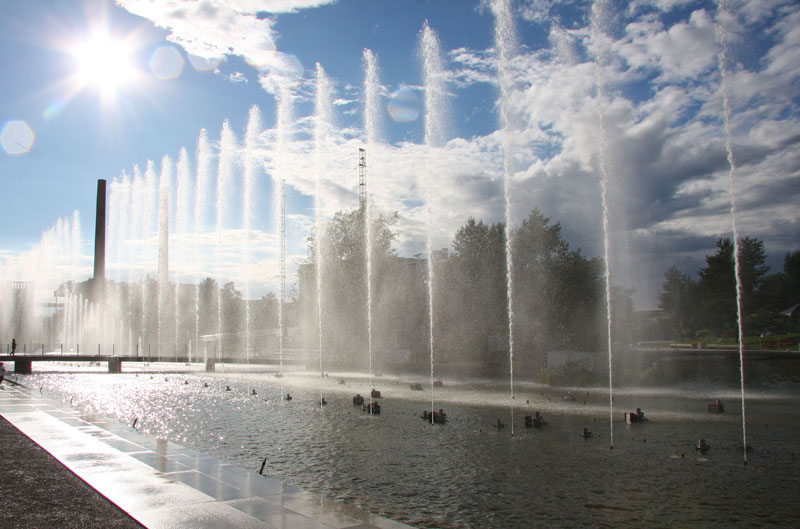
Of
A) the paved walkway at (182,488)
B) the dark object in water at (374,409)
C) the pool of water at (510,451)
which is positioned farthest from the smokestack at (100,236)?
the paved walkway at (182,488)

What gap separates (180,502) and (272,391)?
18.4 metres

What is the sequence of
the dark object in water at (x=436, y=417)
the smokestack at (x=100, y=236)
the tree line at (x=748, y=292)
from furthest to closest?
the tree line at (x=748, y=292) → the smokestack at (x=100, y=236) → the dark object in water at (x=436, y=417)

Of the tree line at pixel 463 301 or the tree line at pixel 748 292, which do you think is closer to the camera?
the tree line at pixel 463 301

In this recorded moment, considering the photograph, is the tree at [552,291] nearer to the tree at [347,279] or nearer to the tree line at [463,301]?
the tree line at [463,301]

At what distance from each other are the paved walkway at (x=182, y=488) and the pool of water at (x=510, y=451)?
1050 mm

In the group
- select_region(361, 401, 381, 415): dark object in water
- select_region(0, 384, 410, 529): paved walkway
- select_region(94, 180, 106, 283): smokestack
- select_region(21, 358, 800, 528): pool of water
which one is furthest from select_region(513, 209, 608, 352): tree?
select_region(94, 180, 106, 283): smokestack

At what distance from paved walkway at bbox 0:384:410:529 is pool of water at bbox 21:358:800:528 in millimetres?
1050

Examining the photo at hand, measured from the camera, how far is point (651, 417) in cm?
1680

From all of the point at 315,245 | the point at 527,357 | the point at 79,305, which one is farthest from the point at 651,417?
the point at 79,305

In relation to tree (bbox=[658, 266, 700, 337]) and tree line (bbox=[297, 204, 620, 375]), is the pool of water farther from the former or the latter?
tree (bbox=[658, 266, 700, 337])

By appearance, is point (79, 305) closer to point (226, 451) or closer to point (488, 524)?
point (226, 451)

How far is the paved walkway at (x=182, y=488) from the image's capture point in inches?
262

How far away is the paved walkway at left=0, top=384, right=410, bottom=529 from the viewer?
6652mm

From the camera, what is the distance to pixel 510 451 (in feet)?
39.8
